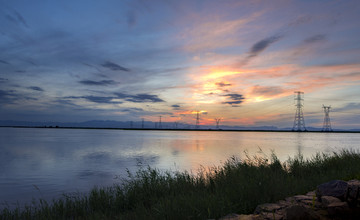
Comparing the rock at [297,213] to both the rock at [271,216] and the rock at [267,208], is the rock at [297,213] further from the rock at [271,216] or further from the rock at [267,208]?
the rock at [267,208]

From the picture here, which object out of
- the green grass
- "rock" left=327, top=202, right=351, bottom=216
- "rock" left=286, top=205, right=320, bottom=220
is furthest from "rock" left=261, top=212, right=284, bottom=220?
"rock" left=327, top=202, right=351, bottom=216

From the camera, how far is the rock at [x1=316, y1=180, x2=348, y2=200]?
8.43 metres

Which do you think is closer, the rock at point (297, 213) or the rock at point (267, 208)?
the rock at point (297, 213)

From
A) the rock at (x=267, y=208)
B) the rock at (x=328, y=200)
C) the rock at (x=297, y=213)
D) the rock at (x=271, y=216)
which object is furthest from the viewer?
the rock at (x=328, y=200)

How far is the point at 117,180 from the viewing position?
2439 cm

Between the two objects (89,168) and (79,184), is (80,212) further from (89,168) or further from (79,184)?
(89,168)

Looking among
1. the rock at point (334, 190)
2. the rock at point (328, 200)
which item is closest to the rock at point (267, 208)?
the rock at point (328, 200)

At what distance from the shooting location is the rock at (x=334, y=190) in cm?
843

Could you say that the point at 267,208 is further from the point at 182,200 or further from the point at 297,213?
the point at 182,200

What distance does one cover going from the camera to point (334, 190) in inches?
338

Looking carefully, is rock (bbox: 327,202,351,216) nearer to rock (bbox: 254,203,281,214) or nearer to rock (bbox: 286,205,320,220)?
rock (bbox: 286,205,320,220)

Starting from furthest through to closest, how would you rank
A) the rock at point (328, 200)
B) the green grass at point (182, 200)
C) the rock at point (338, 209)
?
1. the green grass at point (182, 200)
2. the rock at point (328, 200)
3. the rock at point (338, 209)

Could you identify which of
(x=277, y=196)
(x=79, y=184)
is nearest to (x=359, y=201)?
(x=277, y=196)

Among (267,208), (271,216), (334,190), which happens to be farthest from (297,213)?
(334,190)
